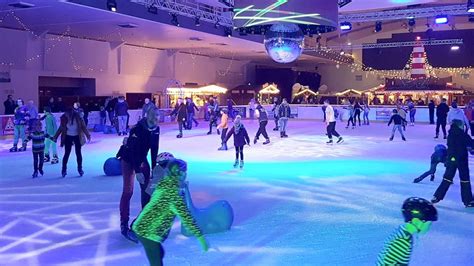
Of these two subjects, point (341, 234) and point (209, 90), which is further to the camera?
point (209, 90)

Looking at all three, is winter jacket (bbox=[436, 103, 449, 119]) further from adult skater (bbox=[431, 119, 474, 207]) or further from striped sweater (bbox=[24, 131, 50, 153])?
striped sweater (bbox=[24, 131, 50, 153])

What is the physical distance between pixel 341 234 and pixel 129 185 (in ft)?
7.10

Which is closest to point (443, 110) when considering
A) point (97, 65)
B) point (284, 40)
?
point (284, 40)

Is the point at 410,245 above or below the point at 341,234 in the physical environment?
above

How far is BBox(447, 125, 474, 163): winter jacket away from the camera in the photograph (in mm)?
5832

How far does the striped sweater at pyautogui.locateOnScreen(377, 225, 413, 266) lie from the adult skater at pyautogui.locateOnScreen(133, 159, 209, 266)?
1.04 meters

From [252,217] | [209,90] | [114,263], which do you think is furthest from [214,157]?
[209,90]

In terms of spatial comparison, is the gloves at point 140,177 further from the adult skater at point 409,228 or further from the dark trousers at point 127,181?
the adult skater at point 409,228

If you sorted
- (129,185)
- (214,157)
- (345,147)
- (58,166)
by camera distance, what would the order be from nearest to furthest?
(129,185), (58,166), (214,157), (345,147)

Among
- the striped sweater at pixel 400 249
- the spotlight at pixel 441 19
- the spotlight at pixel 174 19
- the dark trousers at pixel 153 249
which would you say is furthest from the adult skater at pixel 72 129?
the spotlight at pixel 441 19

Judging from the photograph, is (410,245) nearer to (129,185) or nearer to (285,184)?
(129,185)

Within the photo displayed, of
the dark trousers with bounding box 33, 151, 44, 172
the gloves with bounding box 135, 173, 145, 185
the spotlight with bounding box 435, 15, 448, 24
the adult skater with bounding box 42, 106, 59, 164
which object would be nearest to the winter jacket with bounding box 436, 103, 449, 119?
the spotlight with bounding box 435, 15, 448, 24

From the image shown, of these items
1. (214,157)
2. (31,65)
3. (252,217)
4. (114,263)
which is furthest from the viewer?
(31,65)

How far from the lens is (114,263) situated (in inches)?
157
